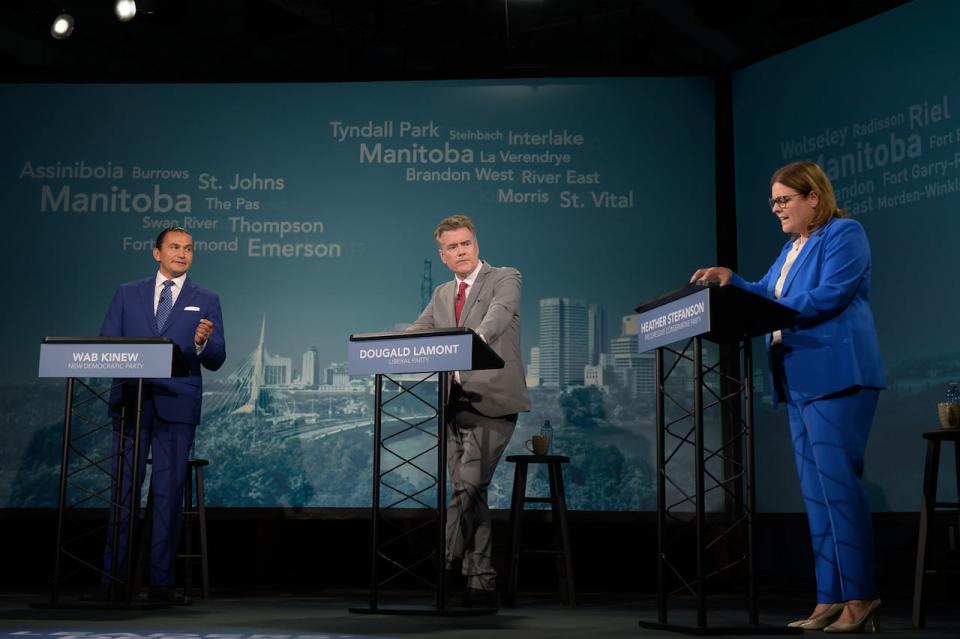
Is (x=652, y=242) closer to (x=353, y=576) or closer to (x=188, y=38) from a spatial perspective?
(x=353, y=576)

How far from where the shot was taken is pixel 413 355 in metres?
3.90

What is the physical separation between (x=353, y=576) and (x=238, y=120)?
2.92m

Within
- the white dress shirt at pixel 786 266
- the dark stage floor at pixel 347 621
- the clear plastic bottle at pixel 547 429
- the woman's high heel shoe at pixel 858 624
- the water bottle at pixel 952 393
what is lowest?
the dark stage floor at pixel 347 621

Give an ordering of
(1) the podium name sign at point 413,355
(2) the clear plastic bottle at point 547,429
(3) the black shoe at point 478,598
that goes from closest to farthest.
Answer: (1) the podium name sign at point 413,355 < (3) the black shoe at point 478,598 < (2) the clear plastic bottle at point 547,429

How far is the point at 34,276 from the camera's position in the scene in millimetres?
6391

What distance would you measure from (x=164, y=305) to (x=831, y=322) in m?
3.05

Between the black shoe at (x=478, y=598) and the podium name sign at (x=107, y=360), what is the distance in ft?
4.93

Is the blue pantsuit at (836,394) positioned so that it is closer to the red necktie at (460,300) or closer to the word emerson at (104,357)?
the red necktie at (460,300)

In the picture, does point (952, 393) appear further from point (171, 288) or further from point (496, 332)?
point (171, 288)

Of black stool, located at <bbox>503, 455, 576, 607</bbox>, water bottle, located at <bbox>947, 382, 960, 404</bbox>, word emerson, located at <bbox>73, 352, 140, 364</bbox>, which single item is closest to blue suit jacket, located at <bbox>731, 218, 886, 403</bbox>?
black stool, located at <bbox>503, 455, 576, 607</bbox>

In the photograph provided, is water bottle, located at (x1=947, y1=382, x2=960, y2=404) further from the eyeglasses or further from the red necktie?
the red necktie

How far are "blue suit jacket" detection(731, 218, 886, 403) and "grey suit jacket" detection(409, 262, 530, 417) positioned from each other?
125cm

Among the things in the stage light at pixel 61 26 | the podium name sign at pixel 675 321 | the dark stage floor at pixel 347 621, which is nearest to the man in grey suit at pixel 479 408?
the dark stage floor at pixel 347 621

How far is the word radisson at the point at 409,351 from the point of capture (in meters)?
3.84
